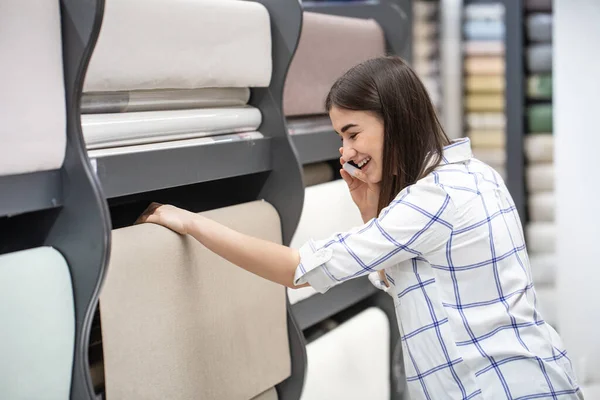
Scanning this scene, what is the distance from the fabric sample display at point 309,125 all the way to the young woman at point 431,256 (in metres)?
0.70

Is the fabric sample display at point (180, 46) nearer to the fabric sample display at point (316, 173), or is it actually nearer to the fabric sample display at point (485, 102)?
the fabric sample display at point (316, 173)

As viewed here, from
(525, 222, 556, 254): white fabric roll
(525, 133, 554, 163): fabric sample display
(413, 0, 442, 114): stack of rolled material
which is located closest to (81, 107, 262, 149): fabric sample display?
(525, 133, 554, 163): fabric sample display

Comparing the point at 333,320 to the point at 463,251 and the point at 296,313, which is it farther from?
the point at 463,251

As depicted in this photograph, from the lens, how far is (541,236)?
13.8 feet

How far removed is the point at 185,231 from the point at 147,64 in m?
0.33

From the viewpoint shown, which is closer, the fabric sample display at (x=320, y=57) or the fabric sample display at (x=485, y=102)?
the fabric sample display at (x=320, y=57)

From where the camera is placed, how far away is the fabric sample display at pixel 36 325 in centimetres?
124

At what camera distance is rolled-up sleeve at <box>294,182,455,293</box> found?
151 cm

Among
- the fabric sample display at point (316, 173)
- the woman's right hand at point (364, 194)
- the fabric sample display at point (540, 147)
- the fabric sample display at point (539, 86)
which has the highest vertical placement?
the woman's right hand at point (364, 194)

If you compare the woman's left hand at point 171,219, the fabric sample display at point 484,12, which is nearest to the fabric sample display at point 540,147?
the fabric sample display at point 484,12

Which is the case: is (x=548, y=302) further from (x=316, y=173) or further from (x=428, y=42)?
(x=316, y=173)

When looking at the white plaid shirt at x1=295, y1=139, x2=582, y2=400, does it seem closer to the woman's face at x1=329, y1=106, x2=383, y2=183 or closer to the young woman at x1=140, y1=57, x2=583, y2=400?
the young woman at x1=140, y1=57, x2=583, y2=400

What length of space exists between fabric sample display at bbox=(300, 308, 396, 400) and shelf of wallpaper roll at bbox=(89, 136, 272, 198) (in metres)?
0.65

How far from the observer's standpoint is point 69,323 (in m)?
1.34
